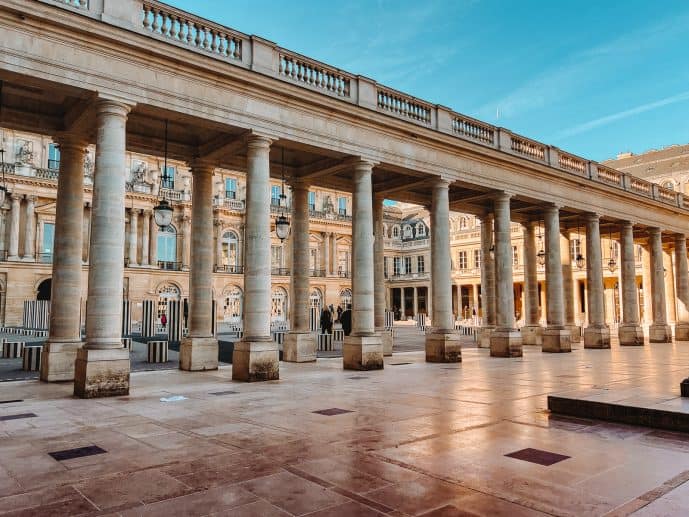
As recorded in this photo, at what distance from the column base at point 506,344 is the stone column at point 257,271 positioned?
938cm

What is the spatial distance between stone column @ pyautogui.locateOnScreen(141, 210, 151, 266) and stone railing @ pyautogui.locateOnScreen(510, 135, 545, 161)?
36.9 meters

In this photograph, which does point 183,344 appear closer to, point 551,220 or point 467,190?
point 467,190

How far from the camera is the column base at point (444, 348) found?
16.4 metres

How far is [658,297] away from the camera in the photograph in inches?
1054

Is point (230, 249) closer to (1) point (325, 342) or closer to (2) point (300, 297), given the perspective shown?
(1) point (325, 342)

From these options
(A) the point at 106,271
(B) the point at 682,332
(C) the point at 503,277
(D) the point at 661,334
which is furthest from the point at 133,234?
(B) the point at 682,332

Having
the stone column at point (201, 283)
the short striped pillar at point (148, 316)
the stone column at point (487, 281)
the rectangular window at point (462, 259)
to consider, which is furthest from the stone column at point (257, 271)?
the rectangular window at point (462, 259)

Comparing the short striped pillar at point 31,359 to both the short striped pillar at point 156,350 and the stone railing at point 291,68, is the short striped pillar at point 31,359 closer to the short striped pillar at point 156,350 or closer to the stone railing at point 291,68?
the short striped pillar at point 156,350

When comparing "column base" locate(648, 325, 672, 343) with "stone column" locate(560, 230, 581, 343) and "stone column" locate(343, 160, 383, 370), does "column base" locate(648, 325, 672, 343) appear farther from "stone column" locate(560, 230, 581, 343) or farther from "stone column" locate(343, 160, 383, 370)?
"stone column" locate(343, 160, 383, 370)

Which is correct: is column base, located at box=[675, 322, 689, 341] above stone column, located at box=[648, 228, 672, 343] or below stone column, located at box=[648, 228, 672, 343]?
below

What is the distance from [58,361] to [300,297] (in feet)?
22.9

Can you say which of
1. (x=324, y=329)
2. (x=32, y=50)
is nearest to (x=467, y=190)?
(x=324, y=329)

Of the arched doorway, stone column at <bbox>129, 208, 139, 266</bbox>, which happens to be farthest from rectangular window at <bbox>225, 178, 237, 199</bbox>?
the arched doorway

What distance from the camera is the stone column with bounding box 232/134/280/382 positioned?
1228 cm
